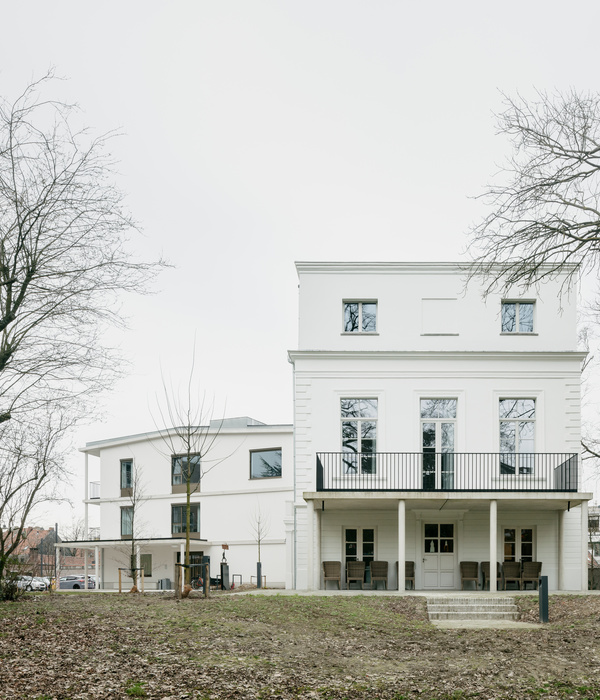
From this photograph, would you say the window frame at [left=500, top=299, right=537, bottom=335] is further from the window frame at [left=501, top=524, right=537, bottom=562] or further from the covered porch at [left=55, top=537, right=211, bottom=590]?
the covered porch at [left=55, top=537, right=211, bottom=590]

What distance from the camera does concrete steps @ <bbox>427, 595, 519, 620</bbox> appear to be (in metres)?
17.3

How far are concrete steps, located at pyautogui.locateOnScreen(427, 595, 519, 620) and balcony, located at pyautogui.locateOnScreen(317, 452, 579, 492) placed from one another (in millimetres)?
4767

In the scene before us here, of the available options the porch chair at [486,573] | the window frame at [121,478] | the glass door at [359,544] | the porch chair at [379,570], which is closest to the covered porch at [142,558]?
the window frame at [121,478]

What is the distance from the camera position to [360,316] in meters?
24.2

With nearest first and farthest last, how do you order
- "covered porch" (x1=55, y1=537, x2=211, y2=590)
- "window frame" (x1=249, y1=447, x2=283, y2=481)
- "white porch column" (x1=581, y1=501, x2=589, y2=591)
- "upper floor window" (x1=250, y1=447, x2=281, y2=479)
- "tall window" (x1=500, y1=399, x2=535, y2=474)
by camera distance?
"white porch column" (x1=581, y1=501, x2=589, y2=591) → "tall window" (x1=500, y1=399, x2=535, y2=474) → "covered porch" (x1=55, y1=537, x2=211, y2=590) → "window frame" (x1=249, y1=447, x2=283, y2=481) → "upper floor window" (x1=250, y1=447, x2=281, y2=479)

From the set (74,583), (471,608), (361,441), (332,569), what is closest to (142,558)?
(74,583)

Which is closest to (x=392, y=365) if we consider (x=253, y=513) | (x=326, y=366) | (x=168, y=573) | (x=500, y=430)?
(x=326, y=366)

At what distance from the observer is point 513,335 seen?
23.9 m

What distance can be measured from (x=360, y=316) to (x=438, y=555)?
6906 millimetres

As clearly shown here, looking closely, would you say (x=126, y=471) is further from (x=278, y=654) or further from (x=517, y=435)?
(x=278, y=654)

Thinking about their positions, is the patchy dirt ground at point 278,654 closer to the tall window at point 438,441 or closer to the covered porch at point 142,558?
the tall window at point 438,441

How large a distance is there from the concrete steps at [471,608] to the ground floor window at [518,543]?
496 centimetres

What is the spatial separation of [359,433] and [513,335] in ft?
16.8

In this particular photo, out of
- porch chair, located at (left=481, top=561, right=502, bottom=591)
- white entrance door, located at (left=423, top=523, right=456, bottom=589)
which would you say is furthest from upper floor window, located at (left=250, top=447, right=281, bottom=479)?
porch chair, located at (left=481, top=561, right=502, bottom=591)
